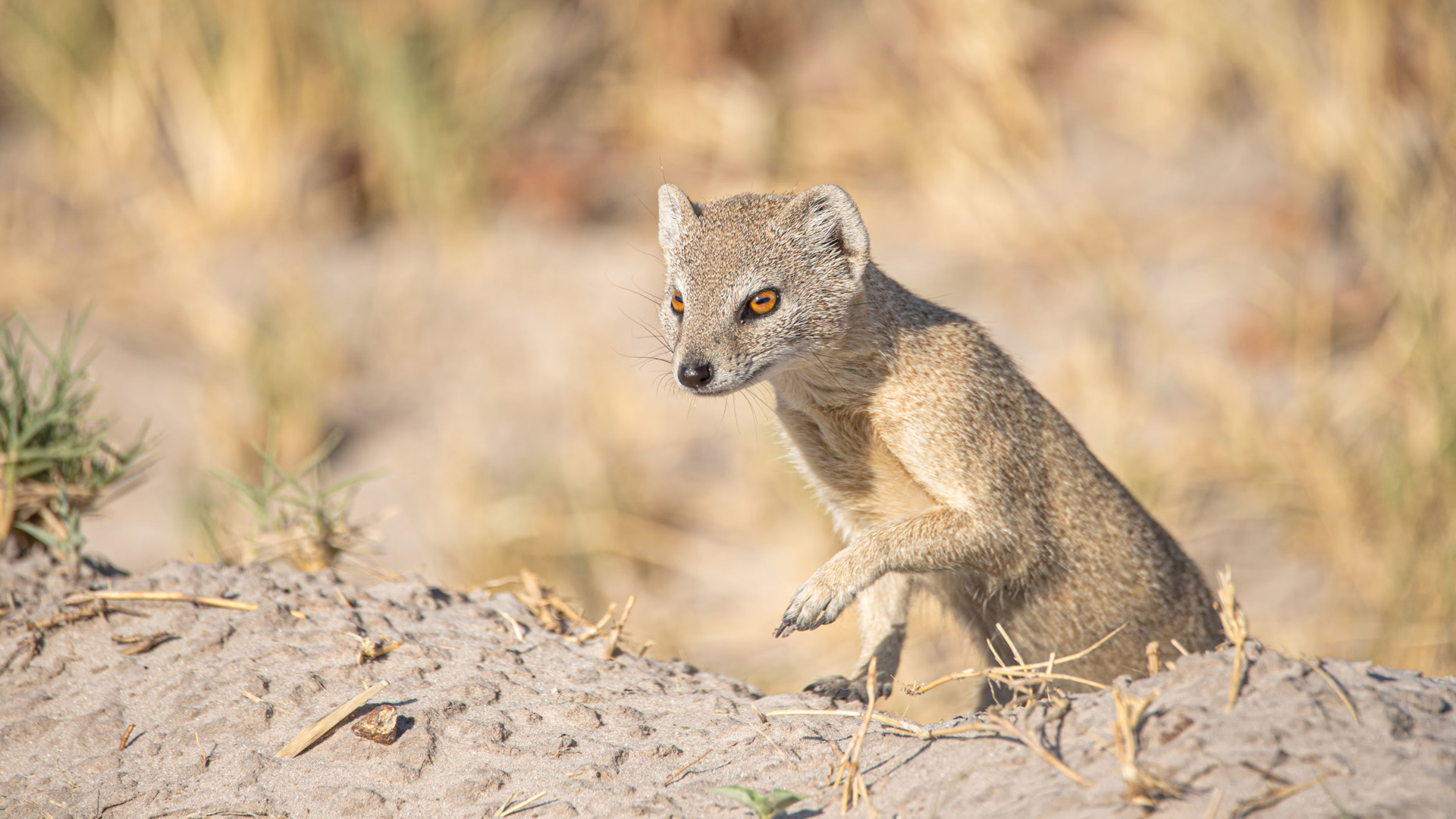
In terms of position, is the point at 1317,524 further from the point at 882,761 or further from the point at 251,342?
the point at 251,342

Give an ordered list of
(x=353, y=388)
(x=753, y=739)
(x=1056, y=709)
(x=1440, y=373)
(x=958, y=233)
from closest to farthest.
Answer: (x=1056, y=709) → (x=753, y=739) → (x=1440, y=373) → (x=353, y=388) → (x=958, y=233)

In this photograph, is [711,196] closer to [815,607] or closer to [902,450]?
[902,450]

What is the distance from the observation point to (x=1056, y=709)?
8.61 feet

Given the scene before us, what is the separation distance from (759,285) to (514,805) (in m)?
1.67

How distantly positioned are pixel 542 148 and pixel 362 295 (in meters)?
2.03

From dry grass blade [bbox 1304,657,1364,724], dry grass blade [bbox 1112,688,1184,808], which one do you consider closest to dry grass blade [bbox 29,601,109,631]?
dry grass blade [bbox 1112,688,1184,808]

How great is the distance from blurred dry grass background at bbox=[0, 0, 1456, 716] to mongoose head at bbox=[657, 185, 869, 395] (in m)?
2.59

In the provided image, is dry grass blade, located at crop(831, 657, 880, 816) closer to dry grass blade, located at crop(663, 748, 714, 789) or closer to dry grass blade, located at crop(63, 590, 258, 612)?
dry grass blade, located at crop(663, 748, 714, 789)

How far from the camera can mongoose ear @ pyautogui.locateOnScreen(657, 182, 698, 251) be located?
385 cm

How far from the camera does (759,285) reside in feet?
11.7

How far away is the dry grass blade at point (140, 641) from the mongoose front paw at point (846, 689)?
1.83m

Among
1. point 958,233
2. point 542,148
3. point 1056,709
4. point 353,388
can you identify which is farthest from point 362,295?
point 1056,709

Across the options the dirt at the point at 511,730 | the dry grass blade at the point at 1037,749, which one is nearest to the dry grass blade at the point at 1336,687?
the dirt at the point at 511,730

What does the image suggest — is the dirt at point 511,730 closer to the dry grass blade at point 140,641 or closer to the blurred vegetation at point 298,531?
the dry grass blade at point 140,641
